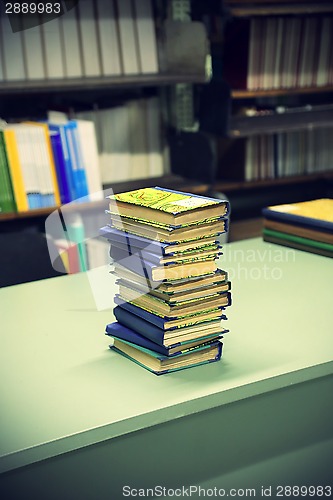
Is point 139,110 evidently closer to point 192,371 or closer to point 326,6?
point 326,6

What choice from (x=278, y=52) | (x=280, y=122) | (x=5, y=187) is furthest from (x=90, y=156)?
(x=278, y=52)

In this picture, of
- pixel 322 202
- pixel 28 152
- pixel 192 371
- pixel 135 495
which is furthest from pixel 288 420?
pixel 28 152

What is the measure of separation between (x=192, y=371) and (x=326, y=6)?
7.78ft

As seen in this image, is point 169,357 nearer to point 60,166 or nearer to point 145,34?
point 60,166

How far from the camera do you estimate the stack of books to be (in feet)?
5.82

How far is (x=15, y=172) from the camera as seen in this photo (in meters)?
2.46

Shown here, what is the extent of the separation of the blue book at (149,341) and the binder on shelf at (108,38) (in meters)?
1.68

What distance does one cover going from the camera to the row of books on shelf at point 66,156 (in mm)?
2459

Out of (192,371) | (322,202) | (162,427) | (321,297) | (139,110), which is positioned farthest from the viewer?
(139,110)

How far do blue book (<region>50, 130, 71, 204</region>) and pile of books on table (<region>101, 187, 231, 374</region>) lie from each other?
54.6 inches

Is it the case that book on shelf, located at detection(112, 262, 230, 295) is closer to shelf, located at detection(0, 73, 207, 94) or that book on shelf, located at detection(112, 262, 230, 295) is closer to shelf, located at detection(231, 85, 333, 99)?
shelf, located at detection(0, 73, 207, 94)

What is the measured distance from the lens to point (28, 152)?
247cm

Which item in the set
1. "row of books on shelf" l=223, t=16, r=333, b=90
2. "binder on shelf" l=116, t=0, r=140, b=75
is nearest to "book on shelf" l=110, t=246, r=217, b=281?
"binder on shelf" l=116, t=0, r=140, b=75

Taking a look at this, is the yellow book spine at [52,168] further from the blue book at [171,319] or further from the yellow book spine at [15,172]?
the blue book at [171,319]
